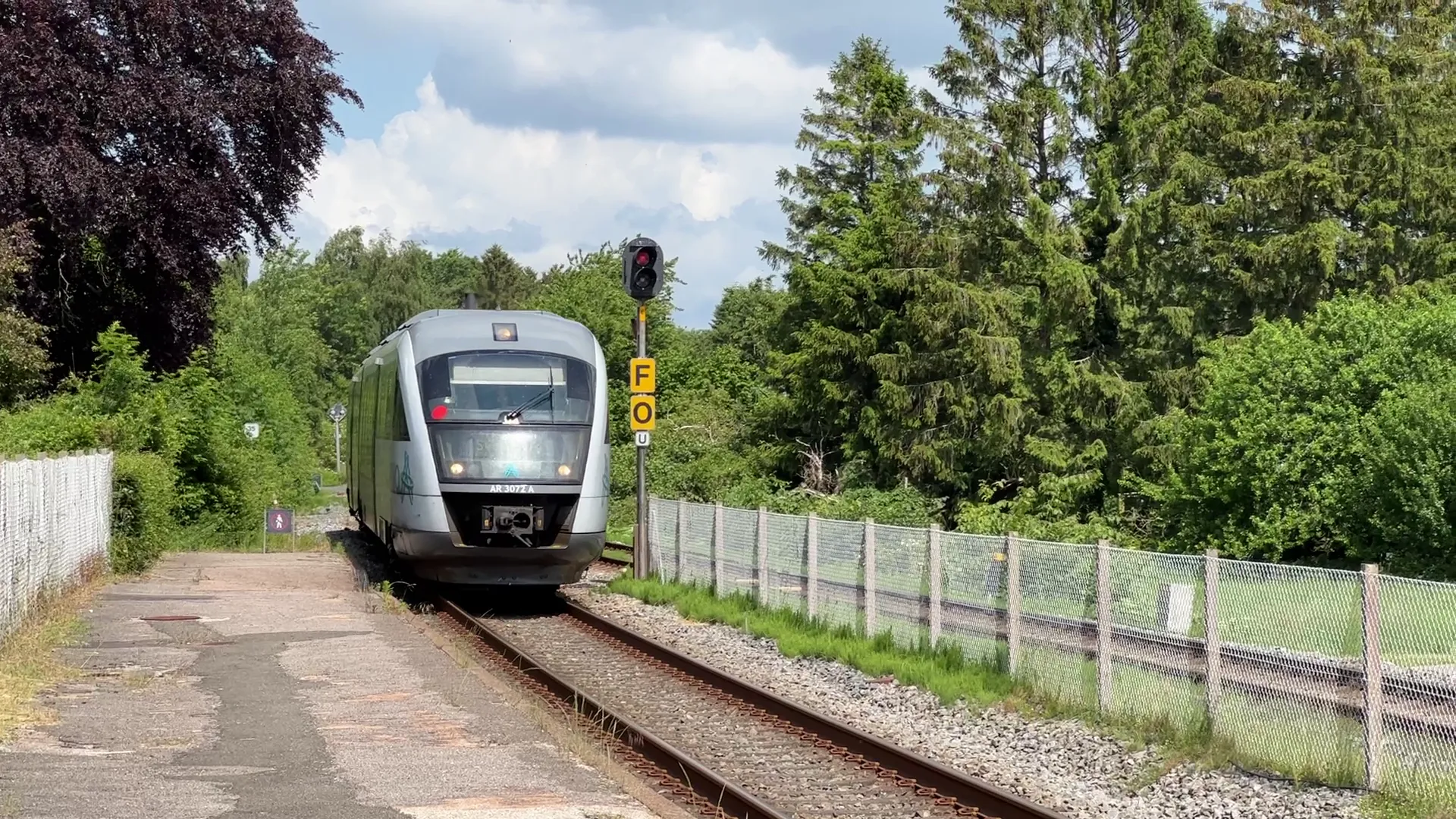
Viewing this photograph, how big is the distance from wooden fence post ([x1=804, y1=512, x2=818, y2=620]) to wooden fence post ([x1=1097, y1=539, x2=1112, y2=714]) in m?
5.71

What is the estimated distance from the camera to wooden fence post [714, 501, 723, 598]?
2106 centimetres

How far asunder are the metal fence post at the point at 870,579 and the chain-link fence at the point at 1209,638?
0.07 feet

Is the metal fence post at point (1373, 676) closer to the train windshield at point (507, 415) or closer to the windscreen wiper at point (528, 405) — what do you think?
the train windshield at point (507, 415)

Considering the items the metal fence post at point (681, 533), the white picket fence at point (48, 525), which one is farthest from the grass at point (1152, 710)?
the white picket fence at point (48, 525)

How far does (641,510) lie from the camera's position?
23.6 metres

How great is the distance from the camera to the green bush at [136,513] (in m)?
23.5

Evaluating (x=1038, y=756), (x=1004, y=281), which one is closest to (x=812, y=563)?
(x=1038, y=756)

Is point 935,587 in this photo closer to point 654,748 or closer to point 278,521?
point 654,748

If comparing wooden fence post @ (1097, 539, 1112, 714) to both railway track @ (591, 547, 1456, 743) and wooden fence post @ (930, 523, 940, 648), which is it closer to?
railway track @ (591, 547, 1456, 743)

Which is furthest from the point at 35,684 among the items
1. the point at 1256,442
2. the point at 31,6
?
the point at 1256,442

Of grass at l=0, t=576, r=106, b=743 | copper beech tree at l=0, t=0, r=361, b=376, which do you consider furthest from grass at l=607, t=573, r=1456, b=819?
copper beech tree at l=0, t=0, r=361, b=376

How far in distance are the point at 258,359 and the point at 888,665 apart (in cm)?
5322

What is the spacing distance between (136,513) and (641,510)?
25.8 ft

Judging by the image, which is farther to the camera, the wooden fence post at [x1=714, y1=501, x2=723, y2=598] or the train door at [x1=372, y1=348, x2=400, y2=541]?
the wooden fence post at [x1=714, y1=501, x2=723, y2=598]
